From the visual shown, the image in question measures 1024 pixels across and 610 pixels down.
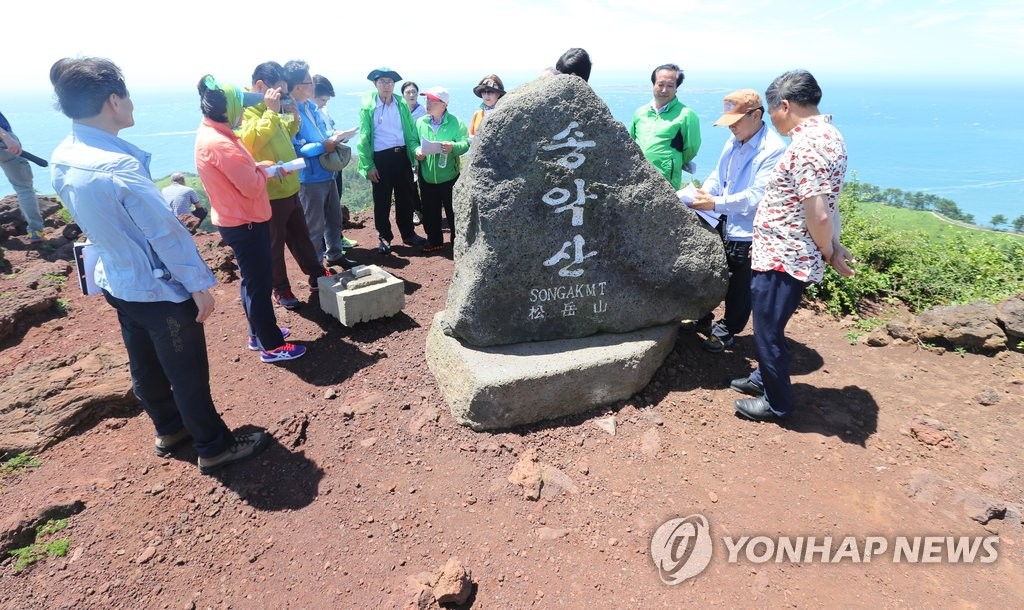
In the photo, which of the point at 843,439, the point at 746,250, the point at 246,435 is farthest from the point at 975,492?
the point at 246,435

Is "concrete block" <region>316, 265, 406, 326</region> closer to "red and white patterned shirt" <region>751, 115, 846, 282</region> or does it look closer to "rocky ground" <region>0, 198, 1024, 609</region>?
"rocky ground" <region>0, 198, 1024, 609</region>

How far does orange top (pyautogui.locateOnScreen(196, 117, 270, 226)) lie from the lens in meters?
3.68

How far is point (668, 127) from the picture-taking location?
4648 millimetres

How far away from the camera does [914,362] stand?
439 cm

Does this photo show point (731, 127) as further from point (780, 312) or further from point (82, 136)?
point (82, 136)

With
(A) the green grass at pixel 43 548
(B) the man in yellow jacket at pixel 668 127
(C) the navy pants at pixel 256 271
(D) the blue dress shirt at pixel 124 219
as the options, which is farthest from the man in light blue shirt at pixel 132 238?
(B) the man in yellow jacket at pixel 668 127

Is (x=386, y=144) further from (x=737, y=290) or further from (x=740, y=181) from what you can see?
(x=737, y=290)

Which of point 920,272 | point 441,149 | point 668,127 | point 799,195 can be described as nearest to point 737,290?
point 799,195

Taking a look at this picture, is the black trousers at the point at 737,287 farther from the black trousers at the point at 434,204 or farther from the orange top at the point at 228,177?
the orange top at the point at 228,177

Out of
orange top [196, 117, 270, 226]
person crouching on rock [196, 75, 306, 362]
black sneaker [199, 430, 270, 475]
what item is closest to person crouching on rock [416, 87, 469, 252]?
person crouching on rock [196, 75, 306, 362]

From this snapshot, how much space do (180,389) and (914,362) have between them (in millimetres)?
5878

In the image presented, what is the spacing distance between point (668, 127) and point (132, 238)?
4289 millimetres

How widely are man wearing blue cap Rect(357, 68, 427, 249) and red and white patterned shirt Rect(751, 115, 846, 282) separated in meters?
4.88

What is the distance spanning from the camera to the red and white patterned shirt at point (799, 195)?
2904 millimetres
